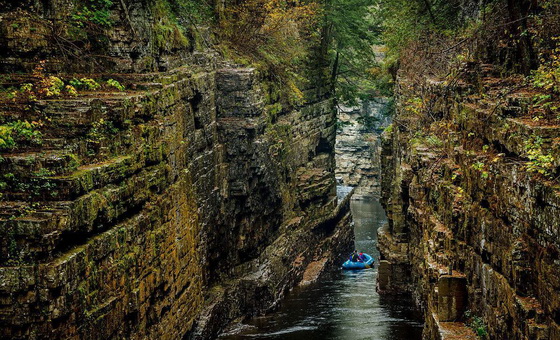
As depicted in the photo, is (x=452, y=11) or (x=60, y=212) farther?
(x=452, y=11)

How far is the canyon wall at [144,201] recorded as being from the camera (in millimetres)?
10195

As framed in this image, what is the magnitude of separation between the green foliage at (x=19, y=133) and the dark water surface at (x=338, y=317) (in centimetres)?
1098

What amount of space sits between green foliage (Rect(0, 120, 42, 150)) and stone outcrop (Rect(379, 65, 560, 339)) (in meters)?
7.49

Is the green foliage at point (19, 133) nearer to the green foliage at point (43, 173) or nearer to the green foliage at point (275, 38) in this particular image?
the green foliage at point (43, 173)

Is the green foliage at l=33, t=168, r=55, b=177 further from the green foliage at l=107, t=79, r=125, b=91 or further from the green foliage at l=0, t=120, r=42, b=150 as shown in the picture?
the green foliage at l=107, t=79, r=125, b=91

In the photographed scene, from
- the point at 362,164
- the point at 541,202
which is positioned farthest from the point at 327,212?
the point at 541,202

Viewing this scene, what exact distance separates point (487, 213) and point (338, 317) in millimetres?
11575

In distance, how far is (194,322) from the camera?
18.1 metres

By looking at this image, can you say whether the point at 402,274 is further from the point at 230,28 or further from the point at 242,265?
the point at 230,28

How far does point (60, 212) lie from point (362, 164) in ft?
142

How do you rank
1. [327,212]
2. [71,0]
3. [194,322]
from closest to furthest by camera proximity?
[71,0] < [194,322] < [327,212]

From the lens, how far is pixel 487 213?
11391mm

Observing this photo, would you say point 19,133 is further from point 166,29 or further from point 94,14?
point 166,29

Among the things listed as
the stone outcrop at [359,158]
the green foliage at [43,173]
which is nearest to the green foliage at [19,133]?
the green foliage at [43,173]
